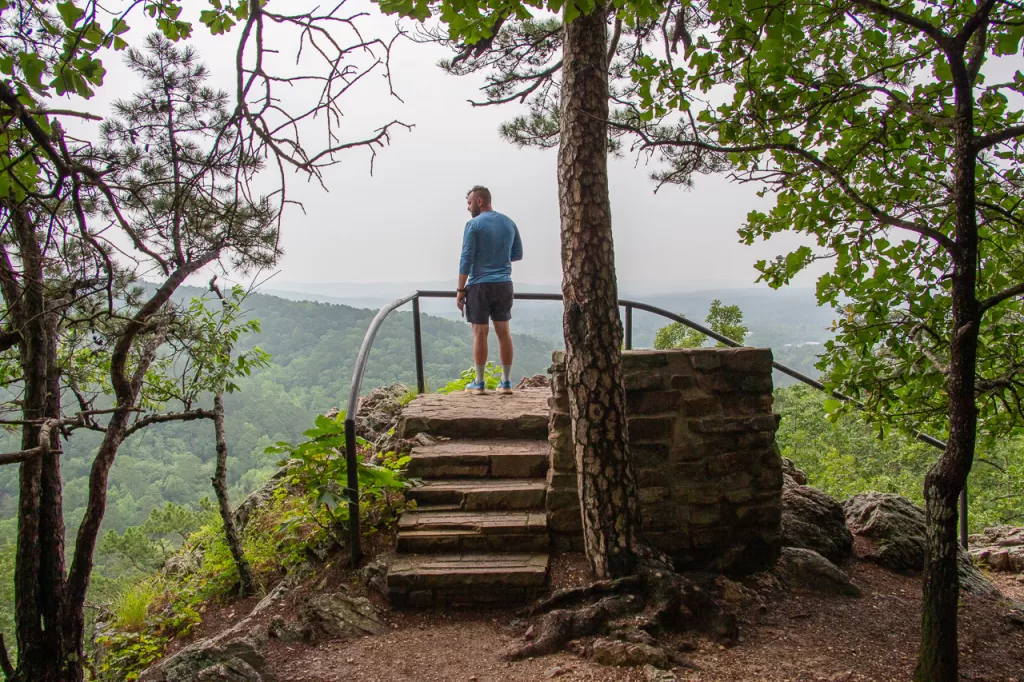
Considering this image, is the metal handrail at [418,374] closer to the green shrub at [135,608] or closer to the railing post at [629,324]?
the railing post at [629,324]

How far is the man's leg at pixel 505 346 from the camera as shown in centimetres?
514

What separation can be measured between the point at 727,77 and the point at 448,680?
3078 mm

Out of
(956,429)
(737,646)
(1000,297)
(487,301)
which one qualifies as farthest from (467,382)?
(1000,297)

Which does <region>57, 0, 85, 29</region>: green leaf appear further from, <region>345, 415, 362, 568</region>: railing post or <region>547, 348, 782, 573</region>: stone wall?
<region>547, 348, 782, 573</region>: stone wall

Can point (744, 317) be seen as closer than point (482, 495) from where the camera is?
No

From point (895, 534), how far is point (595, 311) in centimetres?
282

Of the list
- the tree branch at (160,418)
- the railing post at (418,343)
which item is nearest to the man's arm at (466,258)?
the railing post at (418,343)

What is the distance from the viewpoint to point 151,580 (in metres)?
5.41

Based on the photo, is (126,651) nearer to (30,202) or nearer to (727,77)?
(30,202)

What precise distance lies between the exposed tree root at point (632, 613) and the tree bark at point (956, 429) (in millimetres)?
874

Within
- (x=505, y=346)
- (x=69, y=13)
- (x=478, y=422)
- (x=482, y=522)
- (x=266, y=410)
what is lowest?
(x=266, y=410)

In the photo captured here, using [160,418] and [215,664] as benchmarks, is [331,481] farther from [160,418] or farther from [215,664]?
[215,664]

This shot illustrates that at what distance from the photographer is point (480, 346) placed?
5.25m

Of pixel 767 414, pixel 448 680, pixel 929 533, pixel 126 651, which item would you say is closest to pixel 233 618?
pixel 126 651
